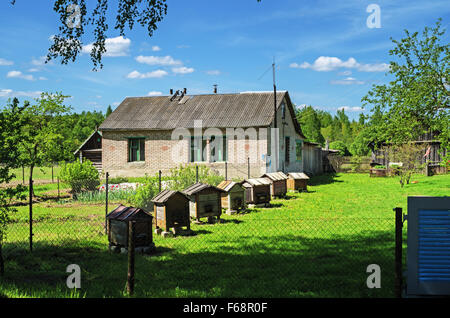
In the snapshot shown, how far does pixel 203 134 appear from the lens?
2528 centimetres

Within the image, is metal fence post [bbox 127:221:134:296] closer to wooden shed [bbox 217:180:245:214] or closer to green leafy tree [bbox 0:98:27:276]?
green leafy tree [bbox 0:98:27:276]

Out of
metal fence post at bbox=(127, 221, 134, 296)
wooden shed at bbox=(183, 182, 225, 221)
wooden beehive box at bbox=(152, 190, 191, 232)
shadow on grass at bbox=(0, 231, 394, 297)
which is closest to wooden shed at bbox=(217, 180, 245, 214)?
wooden shed at bbox=(183, 182, 225, 221)

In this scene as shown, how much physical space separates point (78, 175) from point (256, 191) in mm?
9236

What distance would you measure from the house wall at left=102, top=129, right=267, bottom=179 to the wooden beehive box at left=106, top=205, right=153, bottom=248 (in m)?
15.3

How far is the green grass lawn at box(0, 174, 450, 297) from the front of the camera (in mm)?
6039

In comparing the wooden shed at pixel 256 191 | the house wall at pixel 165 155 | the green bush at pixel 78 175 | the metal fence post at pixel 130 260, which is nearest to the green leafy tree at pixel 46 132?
the green bush at pixel 78 175

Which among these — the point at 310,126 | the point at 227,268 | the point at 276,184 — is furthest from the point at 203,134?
the point at 310,126

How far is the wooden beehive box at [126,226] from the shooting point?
8414mm

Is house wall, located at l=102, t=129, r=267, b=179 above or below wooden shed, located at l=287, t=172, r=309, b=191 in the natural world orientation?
above

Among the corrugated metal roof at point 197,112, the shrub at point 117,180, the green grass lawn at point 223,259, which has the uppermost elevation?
the corrugated metal roof at point 197,112

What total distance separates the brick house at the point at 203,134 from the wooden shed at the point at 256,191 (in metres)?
7.73

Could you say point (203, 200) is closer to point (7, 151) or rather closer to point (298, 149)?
point (7, 151)

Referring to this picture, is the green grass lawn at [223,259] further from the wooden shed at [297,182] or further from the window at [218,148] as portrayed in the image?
the window at [218,148]

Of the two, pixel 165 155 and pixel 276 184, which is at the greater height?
pixel 165 155
